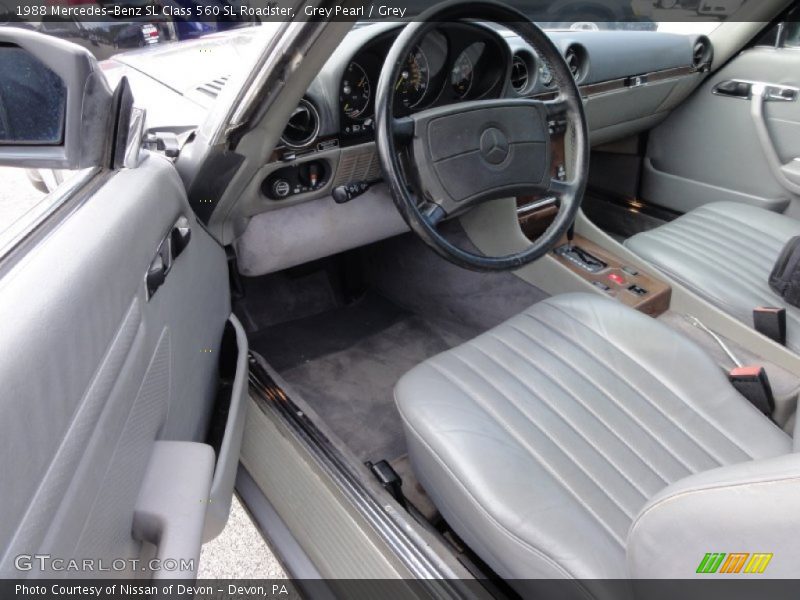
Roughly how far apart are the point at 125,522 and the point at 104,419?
16 cm

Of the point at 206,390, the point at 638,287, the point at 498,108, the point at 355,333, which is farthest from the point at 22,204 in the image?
the point at 638,287

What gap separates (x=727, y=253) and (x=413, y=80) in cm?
111

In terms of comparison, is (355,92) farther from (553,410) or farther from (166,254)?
(553,410)

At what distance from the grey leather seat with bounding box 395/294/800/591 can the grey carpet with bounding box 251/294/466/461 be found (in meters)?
0.52

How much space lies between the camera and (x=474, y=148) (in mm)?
1425

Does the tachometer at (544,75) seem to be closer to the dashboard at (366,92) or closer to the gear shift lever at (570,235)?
the dashboard at (366,92)

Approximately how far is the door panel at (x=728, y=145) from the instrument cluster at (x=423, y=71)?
1306 millimetres

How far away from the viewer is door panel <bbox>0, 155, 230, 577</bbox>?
592mm

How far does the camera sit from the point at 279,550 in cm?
122

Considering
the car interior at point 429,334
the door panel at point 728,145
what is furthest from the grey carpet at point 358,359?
the door panel at point 728,145

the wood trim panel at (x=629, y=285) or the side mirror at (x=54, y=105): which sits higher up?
the side mirror at (x=54, y=105)

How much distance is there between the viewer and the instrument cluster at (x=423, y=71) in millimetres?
1484

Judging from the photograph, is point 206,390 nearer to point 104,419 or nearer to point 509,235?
point 104,419

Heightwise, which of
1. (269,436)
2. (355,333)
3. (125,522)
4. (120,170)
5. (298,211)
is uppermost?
(120,170)
